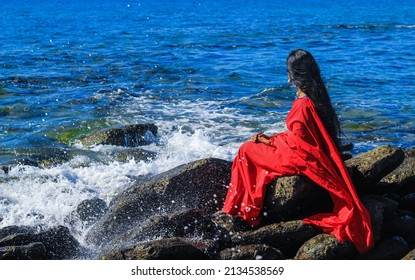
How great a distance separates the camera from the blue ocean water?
477 inches

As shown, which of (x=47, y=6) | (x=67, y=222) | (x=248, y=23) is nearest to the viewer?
(x=67, y=222)

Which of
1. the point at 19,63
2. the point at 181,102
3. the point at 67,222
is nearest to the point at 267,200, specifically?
the point at 67,222

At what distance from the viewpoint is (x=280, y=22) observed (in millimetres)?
40250

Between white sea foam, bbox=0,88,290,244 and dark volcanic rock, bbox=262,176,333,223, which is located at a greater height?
dark volcanic rock, bbox=262,176,333,223

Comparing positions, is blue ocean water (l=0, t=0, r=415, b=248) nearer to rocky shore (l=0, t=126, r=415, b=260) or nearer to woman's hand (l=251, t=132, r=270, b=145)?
rocky shore (l=0, t=126, r=415, b=260)

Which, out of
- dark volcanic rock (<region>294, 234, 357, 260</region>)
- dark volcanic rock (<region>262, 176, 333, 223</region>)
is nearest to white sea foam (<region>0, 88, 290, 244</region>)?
dark volcanic rock (<region>262, 176, 333, 223</region>)

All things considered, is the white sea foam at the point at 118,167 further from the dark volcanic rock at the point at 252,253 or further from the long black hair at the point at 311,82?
the long black hair at the point at 311,82

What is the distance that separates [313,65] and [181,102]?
10773mm

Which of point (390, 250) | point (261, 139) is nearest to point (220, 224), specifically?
point (261, 139)

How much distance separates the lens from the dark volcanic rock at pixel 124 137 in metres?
13.6

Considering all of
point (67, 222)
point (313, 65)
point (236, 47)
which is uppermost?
point (313, 65)

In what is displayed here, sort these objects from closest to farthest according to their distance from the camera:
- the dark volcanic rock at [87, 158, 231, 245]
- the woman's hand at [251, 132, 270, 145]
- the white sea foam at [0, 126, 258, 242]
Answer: the woman's hand at [251, 132, 270, 145], the dark volcanic rock at [87, 158, 231, 245], the white sea foam at [0, 126, 258, 242]

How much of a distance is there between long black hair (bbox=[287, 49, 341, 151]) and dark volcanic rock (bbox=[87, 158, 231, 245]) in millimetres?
1835
